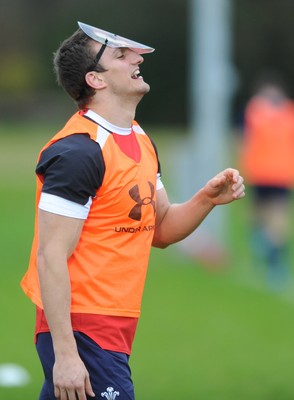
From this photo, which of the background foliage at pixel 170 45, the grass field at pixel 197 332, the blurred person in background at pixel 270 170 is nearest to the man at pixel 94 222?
the grass field at pixel 197 332

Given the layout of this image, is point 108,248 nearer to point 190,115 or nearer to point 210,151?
point 210,151

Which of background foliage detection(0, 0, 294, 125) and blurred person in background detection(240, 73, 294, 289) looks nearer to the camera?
blurred person in background detection(240, 73, 294, 289)

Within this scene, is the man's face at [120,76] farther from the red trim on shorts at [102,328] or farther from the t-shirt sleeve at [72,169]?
the red trim on shorts at [102,328]

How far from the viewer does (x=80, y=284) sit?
15.4ft

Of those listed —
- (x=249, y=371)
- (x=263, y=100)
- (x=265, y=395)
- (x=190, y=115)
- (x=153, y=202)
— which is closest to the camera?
(x=153, y=202)

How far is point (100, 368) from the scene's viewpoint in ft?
15.4

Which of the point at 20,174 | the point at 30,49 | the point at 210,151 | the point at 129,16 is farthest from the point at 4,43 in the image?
the point at 210,151

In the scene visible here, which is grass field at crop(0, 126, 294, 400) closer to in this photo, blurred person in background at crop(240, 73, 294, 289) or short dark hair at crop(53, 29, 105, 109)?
blurred person in background at crop(240, 73, 294, 289)

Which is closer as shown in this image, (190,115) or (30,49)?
(190,115)

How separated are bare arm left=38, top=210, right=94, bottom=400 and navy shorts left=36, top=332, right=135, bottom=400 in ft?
0.44

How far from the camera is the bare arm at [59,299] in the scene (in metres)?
4.52

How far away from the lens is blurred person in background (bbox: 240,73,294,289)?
14.5m

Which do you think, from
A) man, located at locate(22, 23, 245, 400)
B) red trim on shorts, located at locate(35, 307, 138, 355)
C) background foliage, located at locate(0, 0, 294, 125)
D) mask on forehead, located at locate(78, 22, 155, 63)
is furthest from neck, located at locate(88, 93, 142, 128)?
background foliage, located at locate(0, 0, 294, 125)

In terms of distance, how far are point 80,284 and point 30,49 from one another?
58944 millimetres
